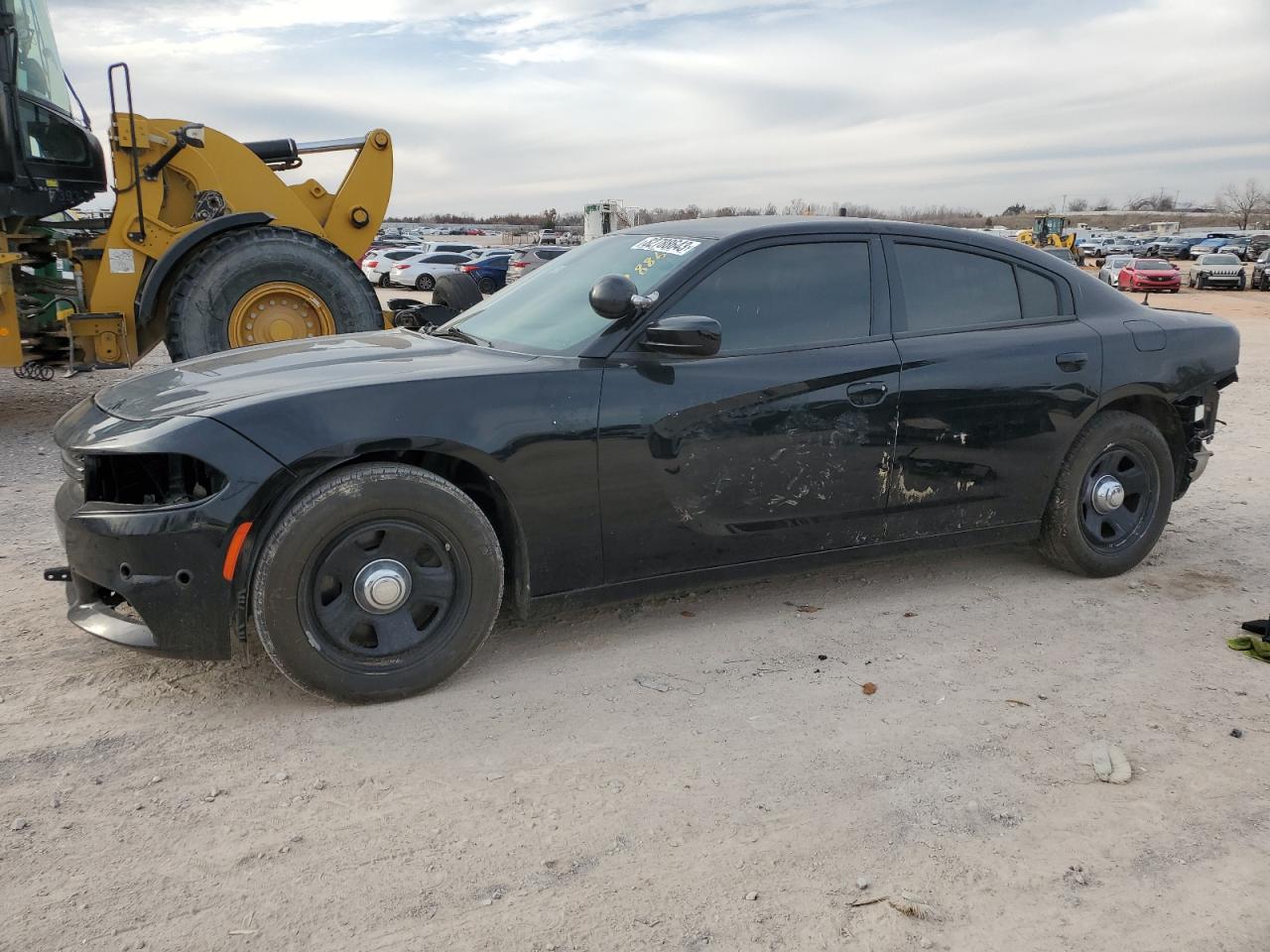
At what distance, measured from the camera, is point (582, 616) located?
14.0 ft

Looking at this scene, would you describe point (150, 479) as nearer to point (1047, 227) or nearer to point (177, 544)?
point (177, 544)

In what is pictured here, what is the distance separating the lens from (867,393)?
4062 mm

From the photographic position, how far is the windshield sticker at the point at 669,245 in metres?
4.06

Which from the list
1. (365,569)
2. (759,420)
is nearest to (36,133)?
(365,569)

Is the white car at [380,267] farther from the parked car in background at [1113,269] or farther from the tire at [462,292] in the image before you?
the tire at [462,292]

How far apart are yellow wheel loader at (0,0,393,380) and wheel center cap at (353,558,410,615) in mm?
4868

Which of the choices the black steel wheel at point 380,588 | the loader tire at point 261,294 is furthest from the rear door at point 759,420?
the loader tire at point 261,294

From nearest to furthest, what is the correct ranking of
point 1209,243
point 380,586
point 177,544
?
1. point 177,544
2. point 380,586
3. point 1209,243

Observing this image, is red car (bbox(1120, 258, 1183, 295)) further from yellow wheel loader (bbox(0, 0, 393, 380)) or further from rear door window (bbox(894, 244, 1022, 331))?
rear door window (bbox(894, 244, 1022, 331))

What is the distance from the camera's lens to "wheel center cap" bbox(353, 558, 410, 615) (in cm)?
332

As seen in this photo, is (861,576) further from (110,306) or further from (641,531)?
(110,306)

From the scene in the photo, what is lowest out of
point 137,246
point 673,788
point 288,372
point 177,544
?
point 673,788

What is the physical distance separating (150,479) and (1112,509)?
13.3ft

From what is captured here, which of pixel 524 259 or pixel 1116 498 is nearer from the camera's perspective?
pixel 1116 498
